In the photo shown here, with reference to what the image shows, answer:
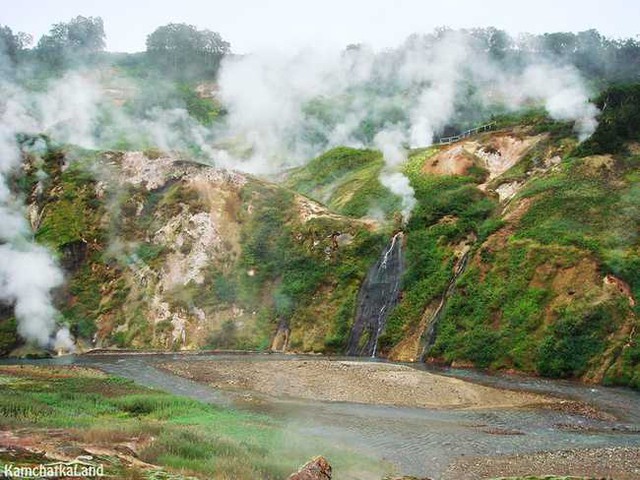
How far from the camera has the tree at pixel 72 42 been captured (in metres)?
117

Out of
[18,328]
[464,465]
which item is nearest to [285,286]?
[18,328]

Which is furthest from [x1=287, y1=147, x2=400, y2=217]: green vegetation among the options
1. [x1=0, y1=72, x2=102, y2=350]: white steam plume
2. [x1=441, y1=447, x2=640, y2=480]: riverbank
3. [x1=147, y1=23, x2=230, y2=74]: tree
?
[x1=147, y1=23, x2=230, y2=74]: tree

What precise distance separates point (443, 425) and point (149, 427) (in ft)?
39.7

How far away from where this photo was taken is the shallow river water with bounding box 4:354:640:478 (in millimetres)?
21188

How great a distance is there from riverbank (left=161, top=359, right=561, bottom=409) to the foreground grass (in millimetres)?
5585

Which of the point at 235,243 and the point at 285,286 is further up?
the point at 235,243

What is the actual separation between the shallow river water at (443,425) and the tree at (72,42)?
102 m

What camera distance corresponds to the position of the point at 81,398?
26.1 m

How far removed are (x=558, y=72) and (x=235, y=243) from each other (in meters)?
67.9

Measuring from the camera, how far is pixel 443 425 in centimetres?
2498

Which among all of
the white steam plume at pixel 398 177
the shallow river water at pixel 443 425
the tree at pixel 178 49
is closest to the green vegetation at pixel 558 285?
the shallow river water at pixel 443 425

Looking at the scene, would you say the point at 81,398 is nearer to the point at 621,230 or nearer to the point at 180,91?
the point at 621,230

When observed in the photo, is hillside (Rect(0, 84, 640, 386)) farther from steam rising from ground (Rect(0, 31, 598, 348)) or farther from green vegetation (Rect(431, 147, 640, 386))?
steam rising from ground (Rect(0, 31, 598, 348))

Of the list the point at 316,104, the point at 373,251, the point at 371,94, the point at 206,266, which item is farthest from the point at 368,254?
the point at 371,94
